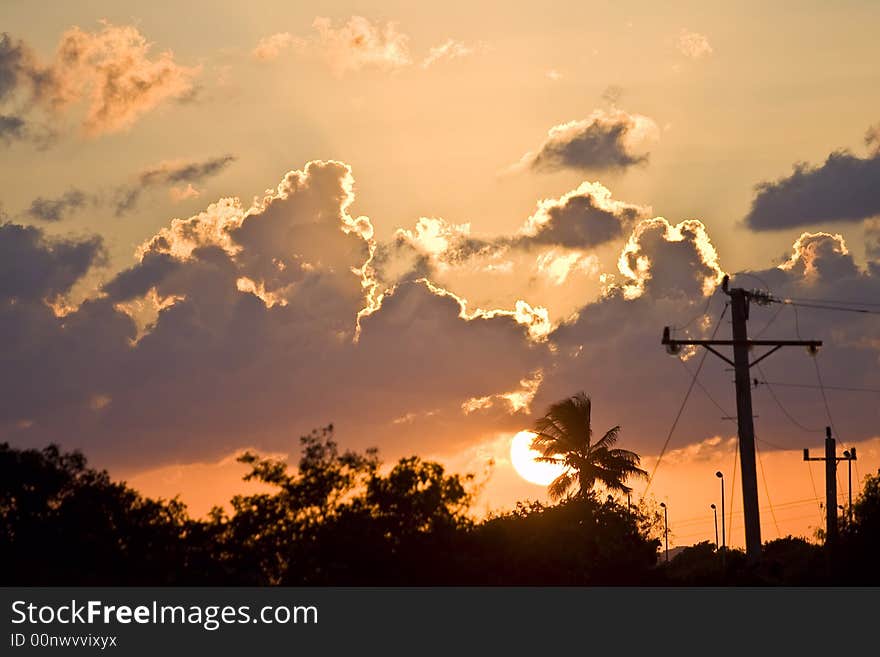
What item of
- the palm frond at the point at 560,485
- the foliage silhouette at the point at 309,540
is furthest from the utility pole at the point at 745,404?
the palm frond at the point at 560,485

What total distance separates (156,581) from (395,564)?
8.38 meters

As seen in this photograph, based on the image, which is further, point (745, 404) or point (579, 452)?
point (579, 452)

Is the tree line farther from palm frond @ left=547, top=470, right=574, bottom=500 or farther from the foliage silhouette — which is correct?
palm frond @ left=547, top=470, right=574, bottom=500

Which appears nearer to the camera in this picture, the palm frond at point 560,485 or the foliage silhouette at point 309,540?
the foliage silhouette at point 309,540

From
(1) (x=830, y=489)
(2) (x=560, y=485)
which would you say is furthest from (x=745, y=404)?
(2) (x=560, y=485)

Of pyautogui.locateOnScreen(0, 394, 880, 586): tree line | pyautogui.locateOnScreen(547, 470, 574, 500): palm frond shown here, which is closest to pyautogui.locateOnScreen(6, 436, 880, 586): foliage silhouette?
pyautogui.locateOnScreen(0, 394, 880, 586): tree line

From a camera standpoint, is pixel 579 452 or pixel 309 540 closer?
pixel 309 540

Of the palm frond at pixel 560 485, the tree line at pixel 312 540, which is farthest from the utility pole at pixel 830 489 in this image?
the palm frond at pixel 560 485

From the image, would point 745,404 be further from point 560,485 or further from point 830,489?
point 560,485

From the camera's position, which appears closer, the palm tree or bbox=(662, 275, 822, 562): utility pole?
bbox=(662, 275, 822, 562): utility pole

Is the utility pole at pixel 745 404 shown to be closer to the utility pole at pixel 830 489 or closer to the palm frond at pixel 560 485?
the utility pole at pixel 830 489

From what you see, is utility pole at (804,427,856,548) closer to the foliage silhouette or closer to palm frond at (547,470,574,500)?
the foliage silhouette

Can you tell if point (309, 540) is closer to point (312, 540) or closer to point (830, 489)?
point (312, 540)
